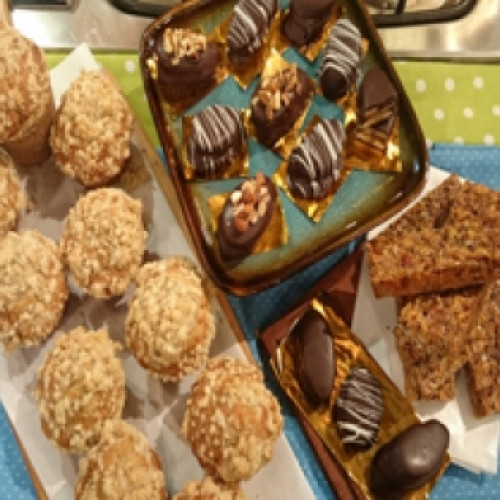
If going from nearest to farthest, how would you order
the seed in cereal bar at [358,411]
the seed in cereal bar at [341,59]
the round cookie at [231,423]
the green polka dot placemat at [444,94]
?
1. the round cookie at [231,423]
2. the seed in cereal bar at [358,411]
3. the seed in cereal bar at [341,59]
4. the green polka dot placemat at [444,94]

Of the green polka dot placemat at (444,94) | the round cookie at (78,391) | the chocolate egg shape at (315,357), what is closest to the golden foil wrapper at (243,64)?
the green polka dot placemat at (444,94)

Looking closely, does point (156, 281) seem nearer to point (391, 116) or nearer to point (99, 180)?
point (99, 180)

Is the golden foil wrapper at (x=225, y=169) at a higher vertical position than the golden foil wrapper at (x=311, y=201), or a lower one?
higher

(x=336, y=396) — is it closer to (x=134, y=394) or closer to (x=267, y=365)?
(x=267, y=365)

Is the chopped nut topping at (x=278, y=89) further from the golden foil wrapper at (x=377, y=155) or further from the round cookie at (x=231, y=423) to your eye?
the round cookie at (x=231, y=423)

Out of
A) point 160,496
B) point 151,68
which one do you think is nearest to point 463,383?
point 160,496

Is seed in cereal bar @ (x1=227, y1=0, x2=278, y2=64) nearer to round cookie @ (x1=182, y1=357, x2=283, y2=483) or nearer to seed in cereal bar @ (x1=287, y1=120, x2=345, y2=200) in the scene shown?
seed in cereal bar @ (x1=287, y1=120, x2=345, y2=200)

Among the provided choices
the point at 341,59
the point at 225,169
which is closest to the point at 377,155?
the point at 341,59
